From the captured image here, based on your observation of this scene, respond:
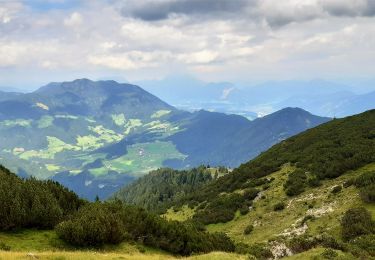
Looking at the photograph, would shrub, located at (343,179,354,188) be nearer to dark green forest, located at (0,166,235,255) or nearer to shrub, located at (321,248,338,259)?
dark green forest, located at (0,166,235,255)

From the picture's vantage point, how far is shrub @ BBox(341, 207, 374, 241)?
121 feet

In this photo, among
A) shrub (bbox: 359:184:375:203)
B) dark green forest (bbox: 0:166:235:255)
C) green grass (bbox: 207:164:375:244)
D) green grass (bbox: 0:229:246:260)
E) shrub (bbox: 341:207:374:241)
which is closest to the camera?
green grass (bbox: 0:229:246:260)

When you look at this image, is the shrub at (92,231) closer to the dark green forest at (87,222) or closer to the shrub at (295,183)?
the dark green forest at (87,222)

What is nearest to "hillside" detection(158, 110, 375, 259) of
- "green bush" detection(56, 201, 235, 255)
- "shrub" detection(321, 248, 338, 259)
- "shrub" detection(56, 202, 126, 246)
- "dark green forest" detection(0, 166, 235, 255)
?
"shrub" detection(321, 248, 338, 259)

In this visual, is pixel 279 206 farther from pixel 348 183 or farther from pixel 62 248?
pixel 62 248

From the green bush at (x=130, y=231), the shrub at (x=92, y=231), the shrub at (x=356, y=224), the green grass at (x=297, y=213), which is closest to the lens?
the shrub at (x=92, y=231)

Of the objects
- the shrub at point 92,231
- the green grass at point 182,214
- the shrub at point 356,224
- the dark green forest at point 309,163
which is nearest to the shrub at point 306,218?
the dark green forest at point 309,163

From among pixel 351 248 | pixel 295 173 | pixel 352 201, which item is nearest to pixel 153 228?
pixel 351 248

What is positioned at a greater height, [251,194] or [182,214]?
[251,194]

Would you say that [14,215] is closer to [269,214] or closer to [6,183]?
[6,183]

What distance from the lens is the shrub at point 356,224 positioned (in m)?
36.9

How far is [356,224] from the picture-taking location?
37656 mm

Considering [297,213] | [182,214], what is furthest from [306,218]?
[182,214]

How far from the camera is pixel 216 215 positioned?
63250mm
